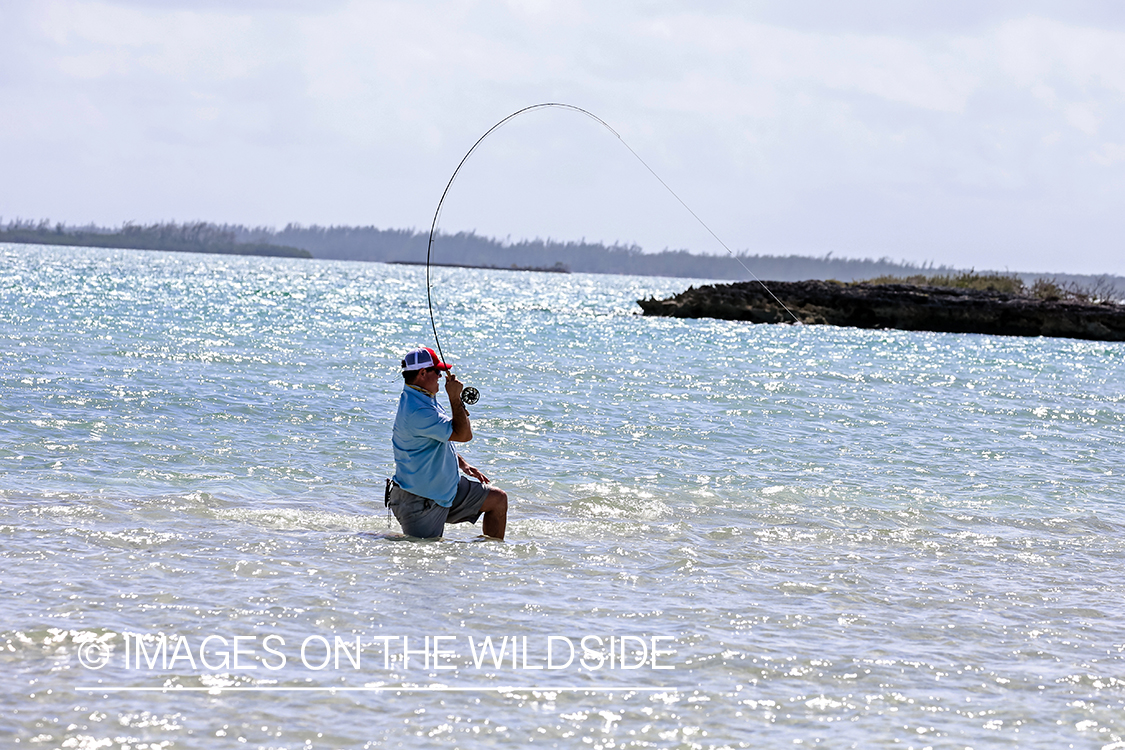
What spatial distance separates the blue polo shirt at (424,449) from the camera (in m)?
6.76

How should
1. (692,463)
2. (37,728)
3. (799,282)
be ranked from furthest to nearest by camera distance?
(799,282) → (692,463) → (37,728)

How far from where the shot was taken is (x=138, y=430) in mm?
11164

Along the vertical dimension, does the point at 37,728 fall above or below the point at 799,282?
below

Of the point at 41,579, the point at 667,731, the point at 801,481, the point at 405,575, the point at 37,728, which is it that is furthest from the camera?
the point at 801,481

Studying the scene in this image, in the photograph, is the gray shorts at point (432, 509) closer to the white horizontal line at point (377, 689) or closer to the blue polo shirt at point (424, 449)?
the blue polo shirt at point (424, 449)

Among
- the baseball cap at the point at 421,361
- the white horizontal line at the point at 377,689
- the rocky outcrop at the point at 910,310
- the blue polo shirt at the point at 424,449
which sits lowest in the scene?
the white horizontal line at the point at 377,689

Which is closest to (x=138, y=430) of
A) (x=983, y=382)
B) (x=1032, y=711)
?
(x=1032, y=711)

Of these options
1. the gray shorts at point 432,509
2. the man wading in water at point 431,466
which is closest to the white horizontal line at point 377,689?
the man wading in water at point 431,466

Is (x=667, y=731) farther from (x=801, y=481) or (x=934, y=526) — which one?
(x=801, y=481)

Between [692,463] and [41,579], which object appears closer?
[41,579]

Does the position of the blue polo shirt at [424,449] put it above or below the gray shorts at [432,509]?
above

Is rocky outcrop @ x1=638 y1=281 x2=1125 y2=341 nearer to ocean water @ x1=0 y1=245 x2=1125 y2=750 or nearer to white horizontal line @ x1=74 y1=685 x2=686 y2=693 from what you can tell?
ocean water @ x1=0 y1=245 x2=1125 y2=750

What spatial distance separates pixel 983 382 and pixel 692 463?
14933 mm

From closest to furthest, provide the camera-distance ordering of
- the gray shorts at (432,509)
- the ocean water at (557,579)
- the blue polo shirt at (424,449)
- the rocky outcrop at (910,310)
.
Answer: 1. the ocean water at (557,579)
2. the blue polo shirt at (424,449)
3. the gray shorts at (432,509)
4. the rocky outcrop at (910,310)
